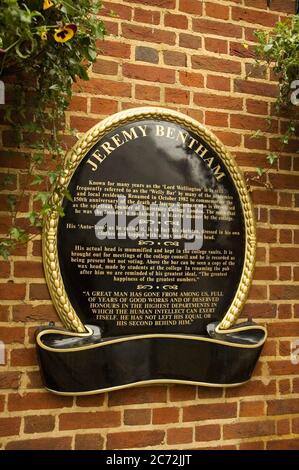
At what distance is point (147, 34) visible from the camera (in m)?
2.26

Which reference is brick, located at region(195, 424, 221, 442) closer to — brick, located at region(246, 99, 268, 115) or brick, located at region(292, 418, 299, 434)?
brick, located at region(292, 418, 299, 434)

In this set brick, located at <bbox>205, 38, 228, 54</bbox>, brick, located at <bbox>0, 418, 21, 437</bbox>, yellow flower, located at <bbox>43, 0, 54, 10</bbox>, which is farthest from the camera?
brick, located at <bbox>205, 38, 228, 54</bbox>

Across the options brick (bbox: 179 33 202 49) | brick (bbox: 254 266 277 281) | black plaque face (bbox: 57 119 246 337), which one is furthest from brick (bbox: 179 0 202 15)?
brick (bbox: 254 266 277 281)

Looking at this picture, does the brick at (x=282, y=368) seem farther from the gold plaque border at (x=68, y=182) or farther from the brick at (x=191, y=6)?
the brick at (x=191, y=6)

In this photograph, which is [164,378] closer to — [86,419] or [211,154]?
[86,419]

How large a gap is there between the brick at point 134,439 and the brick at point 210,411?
0.48 ft

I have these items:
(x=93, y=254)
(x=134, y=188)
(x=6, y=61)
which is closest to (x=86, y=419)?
(x=93, y=254)

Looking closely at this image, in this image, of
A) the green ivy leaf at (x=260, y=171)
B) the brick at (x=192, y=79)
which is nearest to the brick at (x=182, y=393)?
the green ivy leaf at (x=260, y=171)

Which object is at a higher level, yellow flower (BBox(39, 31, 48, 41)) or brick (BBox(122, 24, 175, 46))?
brick (BBox(122, 24, 175, 46))

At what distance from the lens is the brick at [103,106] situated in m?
2.17

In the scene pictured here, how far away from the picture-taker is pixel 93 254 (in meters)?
2.09

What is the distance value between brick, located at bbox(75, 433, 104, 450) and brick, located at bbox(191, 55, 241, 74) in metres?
1.71

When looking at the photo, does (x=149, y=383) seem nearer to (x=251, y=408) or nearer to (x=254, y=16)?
(x=251, y=408)

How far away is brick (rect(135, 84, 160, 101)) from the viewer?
88.3 inches
